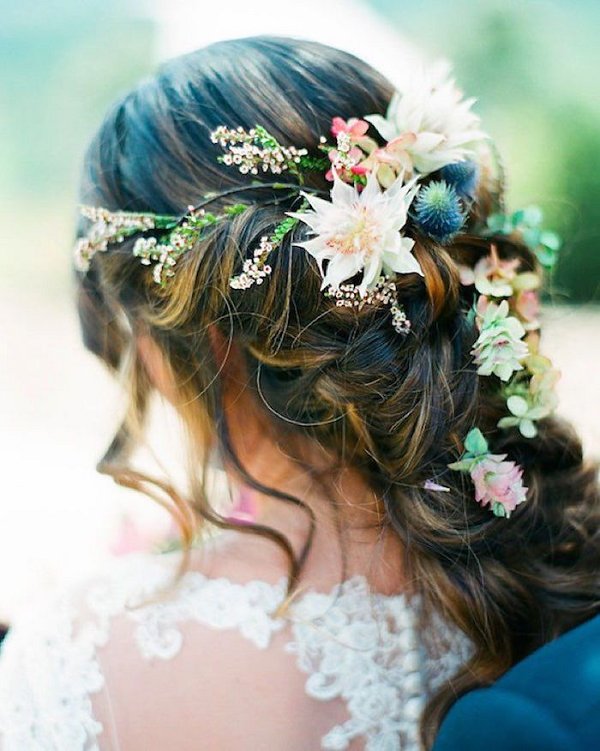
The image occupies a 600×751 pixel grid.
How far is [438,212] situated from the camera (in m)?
1.24

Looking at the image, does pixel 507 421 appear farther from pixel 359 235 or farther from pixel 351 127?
pixel 351 127

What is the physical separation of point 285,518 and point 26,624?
16.3 inches

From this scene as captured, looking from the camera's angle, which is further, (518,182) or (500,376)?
(518,182)

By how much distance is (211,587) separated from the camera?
4.08 ft

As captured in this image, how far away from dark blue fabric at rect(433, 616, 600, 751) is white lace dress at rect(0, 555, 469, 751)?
1.10ft

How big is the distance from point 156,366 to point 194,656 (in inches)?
18.7

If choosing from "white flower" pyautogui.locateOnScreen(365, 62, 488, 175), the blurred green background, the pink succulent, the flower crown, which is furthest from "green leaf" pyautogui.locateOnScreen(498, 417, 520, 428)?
the blurred green background

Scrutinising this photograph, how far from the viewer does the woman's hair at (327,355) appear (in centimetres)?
124

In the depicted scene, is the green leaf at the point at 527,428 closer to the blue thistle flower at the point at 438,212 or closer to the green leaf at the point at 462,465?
the green leaf at the point at 462,465

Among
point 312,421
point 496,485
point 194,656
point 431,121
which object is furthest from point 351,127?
point 194,656

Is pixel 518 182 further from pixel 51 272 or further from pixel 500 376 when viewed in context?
pixel 500 376

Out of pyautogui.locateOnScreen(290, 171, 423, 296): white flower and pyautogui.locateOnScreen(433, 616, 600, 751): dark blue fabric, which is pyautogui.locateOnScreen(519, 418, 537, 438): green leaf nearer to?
pyautogui.locateOnScreen(290, 171, 423, 296): white flower

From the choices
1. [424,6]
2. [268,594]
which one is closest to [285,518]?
[268,594]

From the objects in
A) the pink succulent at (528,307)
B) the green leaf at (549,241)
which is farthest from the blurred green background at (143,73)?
the pink succulent at (528,307)
